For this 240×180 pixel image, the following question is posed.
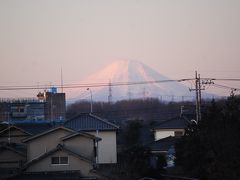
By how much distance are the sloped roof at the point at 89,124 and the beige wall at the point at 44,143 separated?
590 centimetres

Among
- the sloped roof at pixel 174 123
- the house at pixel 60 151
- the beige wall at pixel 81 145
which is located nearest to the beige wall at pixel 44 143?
the house at pixel 60 151

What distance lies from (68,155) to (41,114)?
1388 inches

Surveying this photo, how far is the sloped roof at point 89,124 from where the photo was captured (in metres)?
26.8

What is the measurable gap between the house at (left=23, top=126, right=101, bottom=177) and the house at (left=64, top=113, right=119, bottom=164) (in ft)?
17.9

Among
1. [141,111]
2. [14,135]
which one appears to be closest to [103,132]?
[14,135]

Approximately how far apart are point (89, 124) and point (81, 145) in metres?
6.69

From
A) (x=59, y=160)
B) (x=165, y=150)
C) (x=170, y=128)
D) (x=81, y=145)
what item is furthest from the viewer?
(x=170, y=128)

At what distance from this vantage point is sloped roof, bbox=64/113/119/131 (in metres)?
26.8

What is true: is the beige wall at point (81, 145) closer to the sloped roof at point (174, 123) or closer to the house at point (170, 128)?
the house at point (170, 128)

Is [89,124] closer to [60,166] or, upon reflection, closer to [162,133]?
[162,133]

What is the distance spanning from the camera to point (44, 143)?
20.9 m

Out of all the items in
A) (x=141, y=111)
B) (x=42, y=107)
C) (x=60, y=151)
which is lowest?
(x=60, y=151)

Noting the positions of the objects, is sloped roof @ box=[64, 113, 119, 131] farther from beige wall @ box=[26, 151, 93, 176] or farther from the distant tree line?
the distant tree line

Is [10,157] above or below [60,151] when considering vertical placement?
below
